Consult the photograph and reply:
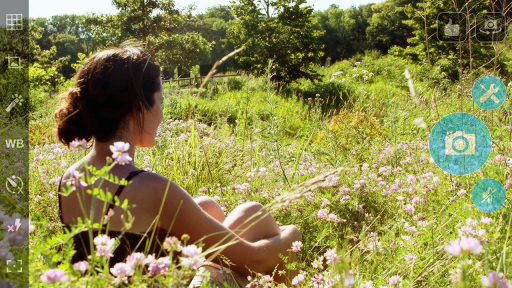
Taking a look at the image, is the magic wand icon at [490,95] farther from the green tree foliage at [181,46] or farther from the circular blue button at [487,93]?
the green tree foliage at [181,46]

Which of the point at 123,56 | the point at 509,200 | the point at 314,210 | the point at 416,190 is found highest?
the point at 123,56

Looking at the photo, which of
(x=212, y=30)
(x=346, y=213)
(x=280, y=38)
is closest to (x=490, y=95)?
(x=346, y=213)

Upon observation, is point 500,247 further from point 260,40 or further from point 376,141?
point 260,40

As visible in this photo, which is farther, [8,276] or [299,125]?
[299,125]

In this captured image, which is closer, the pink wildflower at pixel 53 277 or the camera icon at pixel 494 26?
the pink wildflower at pixel 53 277

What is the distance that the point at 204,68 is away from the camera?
3900 cm

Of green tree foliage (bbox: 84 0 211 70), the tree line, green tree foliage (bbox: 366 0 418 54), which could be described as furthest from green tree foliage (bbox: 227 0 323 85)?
green tree foliage (bbox: 366 0 418 54)

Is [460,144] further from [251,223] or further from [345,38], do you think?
[345,38]

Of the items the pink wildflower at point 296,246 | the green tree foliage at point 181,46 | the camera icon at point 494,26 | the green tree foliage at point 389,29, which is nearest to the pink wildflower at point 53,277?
the pink wildflower at point 296,246

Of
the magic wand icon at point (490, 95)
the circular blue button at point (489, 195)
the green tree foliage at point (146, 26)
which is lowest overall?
the circular blue button at point (489, 195)

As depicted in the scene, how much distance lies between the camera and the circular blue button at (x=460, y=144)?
2.27 metres

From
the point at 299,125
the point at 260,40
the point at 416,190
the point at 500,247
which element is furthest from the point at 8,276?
the point at 260,40

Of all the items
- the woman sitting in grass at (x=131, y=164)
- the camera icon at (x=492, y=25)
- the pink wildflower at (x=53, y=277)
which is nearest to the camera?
the pink wildflower at (x=53, y=277)

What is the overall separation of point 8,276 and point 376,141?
381 cm
